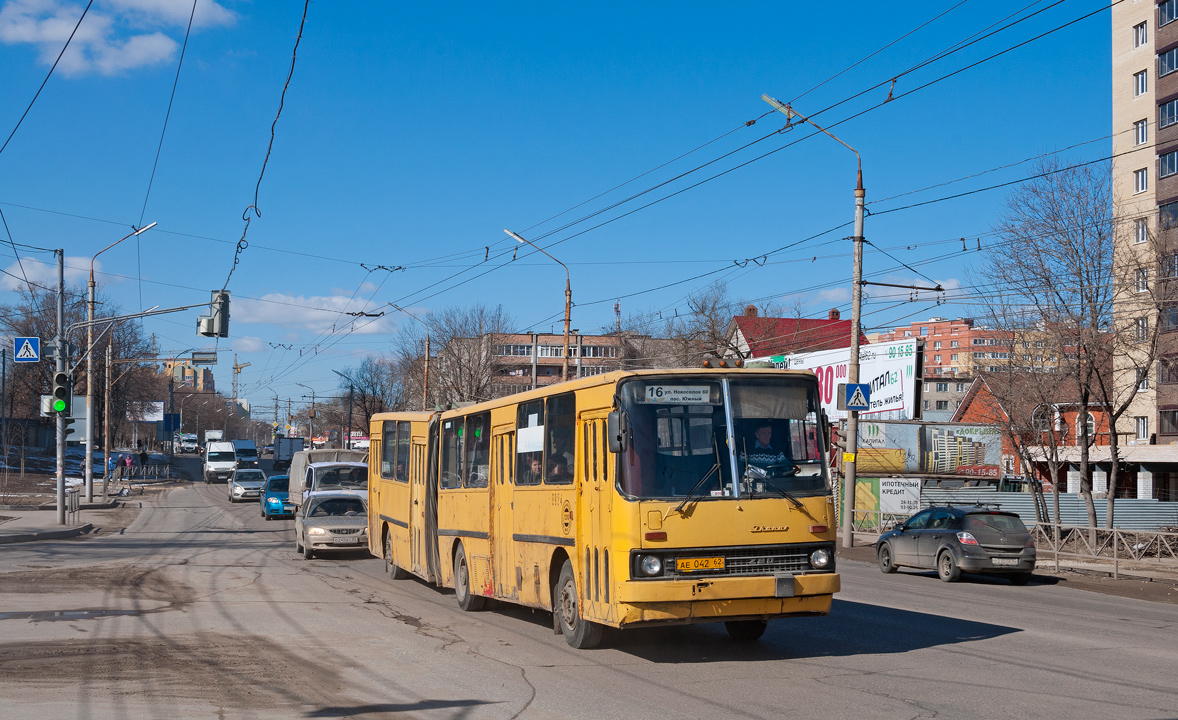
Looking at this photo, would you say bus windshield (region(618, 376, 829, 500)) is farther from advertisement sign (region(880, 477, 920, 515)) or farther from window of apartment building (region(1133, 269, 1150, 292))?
advertisement sign (region(880, 477, 920, 515))

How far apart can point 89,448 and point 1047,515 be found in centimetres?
3296

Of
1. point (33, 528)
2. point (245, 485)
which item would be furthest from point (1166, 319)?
point (245, 485)

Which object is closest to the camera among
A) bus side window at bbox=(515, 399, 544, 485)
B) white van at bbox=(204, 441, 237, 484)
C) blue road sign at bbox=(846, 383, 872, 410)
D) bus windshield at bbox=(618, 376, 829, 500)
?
bus windshield at bbox=(618, 376, 829, 500)

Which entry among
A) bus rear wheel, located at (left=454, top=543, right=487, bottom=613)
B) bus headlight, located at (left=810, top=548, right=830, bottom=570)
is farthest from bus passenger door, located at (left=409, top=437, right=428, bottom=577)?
bus headlight, located at (left=810, top=548, right=830, bottom=570)

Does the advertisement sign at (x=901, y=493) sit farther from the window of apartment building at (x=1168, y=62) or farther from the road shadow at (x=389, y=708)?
the window of apartment building at (x=1168, y=62)

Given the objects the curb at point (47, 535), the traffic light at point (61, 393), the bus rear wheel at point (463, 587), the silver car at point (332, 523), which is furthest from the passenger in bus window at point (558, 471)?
the traffic light at point (61, 393)

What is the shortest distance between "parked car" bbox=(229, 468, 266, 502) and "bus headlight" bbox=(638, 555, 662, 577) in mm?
42375

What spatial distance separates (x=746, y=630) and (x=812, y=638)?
86cm

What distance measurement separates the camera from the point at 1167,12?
5275 centimetres

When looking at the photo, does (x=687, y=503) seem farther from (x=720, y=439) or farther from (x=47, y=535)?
(x=47, y=535)

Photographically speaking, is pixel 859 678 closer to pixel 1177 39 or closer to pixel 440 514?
pixel 440 514

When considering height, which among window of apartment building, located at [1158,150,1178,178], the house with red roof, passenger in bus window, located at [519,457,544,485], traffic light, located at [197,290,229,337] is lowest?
passenger in bus window, located at [519,457,544,485]

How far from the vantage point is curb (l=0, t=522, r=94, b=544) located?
25.8 m

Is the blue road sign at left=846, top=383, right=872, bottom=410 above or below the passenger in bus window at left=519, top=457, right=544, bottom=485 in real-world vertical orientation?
above
